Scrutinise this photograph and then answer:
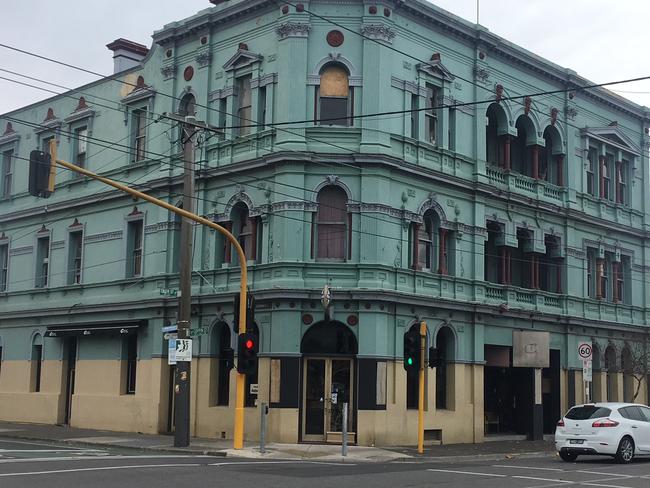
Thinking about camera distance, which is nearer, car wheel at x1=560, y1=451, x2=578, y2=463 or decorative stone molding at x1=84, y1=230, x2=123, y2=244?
car wheel at x1=560, y1=451, x2=578, y2=463

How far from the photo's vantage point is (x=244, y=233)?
29.6 metres

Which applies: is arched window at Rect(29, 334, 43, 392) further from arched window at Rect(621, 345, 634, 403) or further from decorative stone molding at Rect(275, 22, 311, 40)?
arched window at Rect(621, 345, 634, 403)

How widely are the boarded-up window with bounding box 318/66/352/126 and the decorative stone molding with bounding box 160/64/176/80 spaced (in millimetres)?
6644

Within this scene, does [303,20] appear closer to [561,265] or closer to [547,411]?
[561,265]

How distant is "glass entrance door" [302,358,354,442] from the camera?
27.3m

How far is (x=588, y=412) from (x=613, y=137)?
18591mm

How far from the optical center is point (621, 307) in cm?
3862

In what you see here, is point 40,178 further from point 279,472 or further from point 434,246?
point 434,246

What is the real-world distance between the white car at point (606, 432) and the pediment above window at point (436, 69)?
39.9 ft

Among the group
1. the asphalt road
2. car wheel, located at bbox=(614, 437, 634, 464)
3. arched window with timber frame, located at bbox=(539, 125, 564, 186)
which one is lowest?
the asphalt road

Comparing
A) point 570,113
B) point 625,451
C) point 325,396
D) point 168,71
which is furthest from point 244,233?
point 570,113

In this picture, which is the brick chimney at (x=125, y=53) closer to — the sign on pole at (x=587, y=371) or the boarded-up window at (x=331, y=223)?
the boarded-up window at (x=331, y=223)

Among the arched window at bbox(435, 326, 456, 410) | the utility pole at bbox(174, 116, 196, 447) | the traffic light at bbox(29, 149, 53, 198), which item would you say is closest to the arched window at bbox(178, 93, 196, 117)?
the utility pole at bbox(174, 116, 196, 447)

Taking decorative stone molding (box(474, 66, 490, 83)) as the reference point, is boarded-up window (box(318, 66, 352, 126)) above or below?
below
